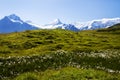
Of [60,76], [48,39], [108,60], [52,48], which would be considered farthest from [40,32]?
[60,76]

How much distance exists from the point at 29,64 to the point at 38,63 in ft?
4.66

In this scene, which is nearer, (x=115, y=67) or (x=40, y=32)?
(x=115, y=67)

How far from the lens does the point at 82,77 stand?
2828cm

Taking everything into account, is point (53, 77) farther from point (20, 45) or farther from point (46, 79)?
point (20, 45)

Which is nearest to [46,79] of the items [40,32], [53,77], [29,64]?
[53,77]

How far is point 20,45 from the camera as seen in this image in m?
73.4

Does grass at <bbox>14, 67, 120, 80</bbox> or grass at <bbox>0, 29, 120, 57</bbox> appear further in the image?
grass at <bbox>0, 29, 120, 57</bbox>

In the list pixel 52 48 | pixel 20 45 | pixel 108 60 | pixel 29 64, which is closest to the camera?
pixel 29 64

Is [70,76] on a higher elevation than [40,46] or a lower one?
higher

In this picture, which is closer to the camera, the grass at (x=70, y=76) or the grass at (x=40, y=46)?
the grass at (x=70, y=76)

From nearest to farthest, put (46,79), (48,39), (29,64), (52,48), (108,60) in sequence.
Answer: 1. (46,79)
2. (29,64)
3. (108,60)
4. (52,48)
5. (48,39)

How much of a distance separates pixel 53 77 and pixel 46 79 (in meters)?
0.91

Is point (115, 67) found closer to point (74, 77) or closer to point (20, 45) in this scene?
point (74, 77)

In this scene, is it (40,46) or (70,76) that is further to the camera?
(40,46)
